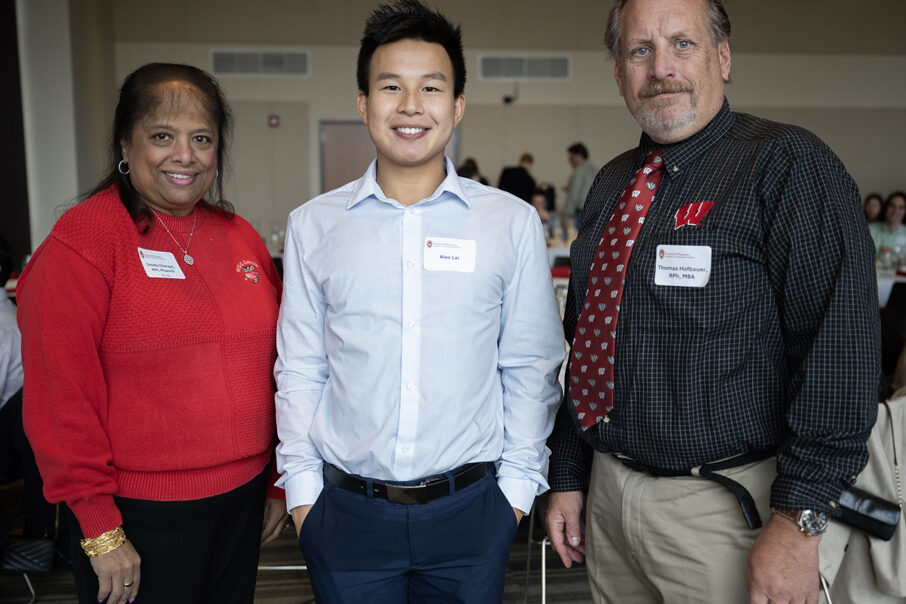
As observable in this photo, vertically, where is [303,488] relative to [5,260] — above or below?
below

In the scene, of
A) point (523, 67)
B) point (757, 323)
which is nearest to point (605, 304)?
point (757, 323)

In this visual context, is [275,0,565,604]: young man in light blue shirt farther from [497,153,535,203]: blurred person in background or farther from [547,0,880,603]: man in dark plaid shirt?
[497,153,535,203]: blurred person in background

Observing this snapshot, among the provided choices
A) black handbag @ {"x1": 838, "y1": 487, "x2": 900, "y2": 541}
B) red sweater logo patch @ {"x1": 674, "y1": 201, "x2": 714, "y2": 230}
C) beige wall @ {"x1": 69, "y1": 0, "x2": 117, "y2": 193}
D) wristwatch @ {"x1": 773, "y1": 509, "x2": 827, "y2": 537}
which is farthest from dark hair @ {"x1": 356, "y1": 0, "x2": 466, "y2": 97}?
beige wall @ {"x1": 69, "y1": 0, "x2": 117, "y2": 193}

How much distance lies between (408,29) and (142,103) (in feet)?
2.01

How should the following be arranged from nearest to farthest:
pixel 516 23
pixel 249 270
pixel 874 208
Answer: pixel 249 270, pixel 874 208, pixel 516 23

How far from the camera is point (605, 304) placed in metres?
1.42

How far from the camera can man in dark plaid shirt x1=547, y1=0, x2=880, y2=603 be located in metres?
1.17

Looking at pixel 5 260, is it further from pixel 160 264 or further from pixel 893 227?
pixel 893 227

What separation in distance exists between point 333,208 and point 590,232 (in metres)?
0.57

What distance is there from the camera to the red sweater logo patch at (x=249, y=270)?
1.68 meters

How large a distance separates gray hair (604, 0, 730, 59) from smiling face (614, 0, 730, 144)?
0.6 inches

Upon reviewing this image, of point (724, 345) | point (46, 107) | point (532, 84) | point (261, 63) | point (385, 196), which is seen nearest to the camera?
point (724, 345)

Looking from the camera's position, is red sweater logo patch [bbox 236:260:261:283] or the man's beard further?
red sweater logo patch [bbox 236:260:261:283]

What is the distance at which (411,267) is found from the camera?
56.6 inches
